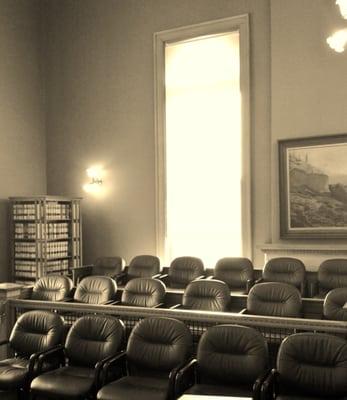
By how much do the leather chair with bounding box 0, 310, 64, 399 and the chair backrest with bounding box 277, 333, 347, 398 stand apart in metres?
2.05

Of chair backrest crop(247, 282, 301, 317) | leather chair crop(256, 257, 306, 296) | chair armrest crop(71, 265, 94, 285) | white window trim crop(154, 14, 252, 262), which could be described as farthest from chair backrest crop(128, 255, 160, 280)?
chair backrest crop(247, 282, 301, 317)

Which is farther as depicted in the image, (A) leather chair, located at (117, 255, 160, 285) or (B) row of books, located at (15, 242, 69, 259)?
(B) row of books, located at (15, 242, 69, 259)

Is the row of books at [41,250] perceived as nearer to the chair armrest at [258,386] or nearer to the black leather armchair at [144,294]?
the black leather armchair at [144,294]

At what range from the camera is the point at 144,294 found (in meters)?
6.05

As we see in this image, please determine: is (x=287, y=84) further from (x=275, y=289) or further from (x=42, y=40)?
(x=42, y=40)

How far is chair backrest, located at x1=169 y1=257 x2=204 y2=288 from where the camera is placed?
24.2 feet

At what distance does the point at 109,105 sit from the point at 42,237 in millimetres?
2577

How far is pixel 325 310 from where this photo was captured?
497 cm

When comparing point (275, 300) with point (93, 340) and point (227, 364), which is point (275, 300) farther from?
→ point (93, 340)

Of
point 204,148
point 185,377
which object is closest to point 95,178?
point 204,148

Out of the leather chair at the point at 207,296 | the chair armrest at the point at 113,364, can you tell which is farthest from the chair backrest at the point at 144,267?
the chair armrest at the point at 113,364

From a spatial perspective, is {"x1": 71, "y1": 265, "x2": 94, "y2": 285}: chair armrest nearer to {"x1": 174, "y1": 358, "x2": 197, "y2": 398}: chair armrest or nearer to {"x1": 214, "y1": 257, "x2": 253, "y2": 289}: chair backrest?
{"x1": 214, "y1": 257, "x2": 253, "y2": 289}: chair backrest

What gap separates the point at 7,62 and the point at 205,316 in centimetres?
628

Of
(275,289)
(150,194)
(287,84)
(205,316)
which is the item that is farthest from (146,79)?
(205,316)
